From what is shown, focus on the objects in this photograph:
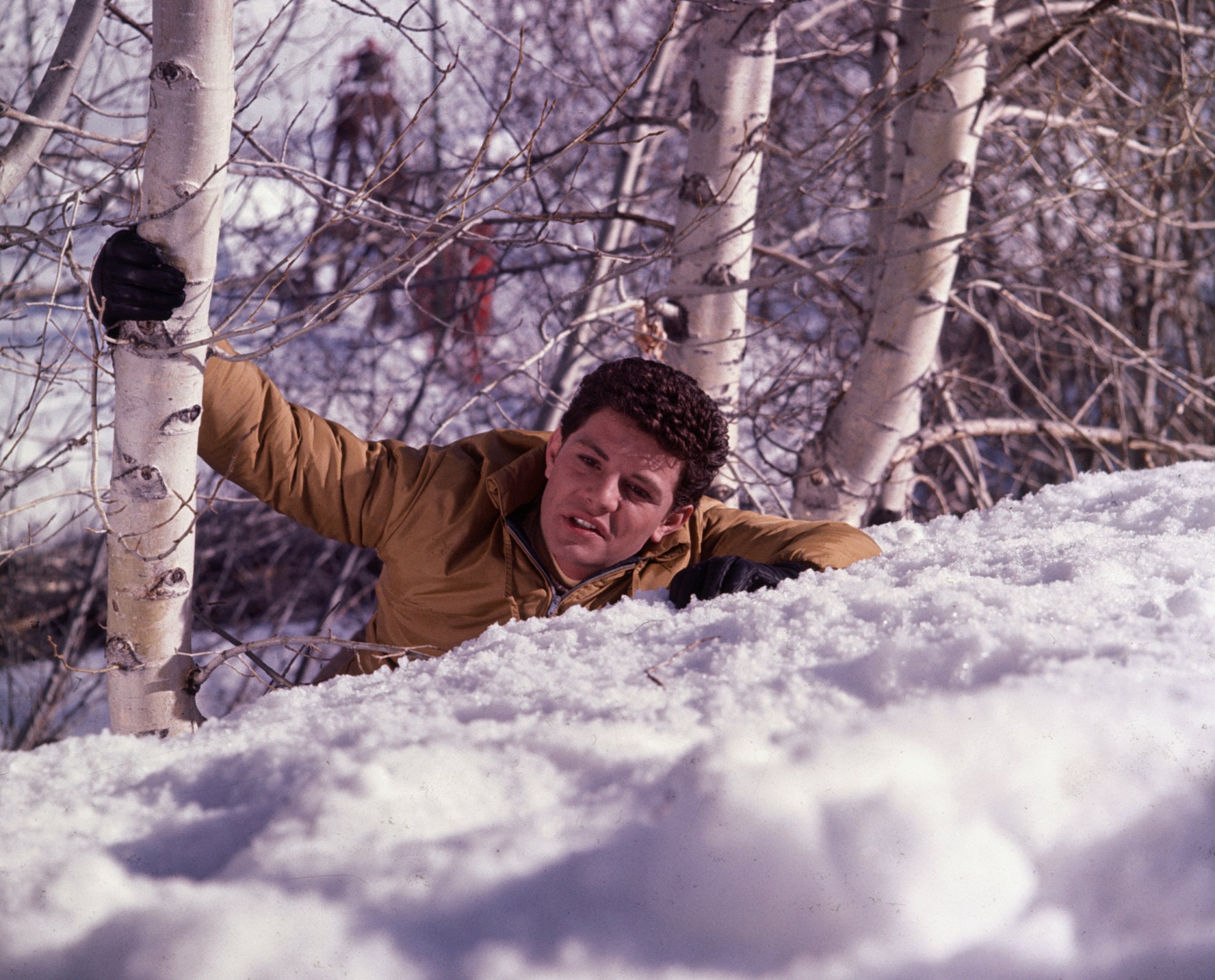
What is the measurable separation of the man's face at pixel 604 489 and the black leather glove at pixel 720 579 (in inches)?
Result: 16.9

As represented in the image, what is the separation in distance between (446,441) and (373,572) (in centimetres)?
101

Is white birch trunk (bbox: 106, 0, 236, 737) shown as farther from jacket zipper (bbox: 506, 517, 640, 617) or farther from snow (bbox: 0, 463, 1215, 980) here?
jacket zipper (bbox: 506, 517, 640, 617)

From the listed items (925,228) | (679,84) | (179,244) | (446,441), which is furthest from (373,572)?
(179,244)

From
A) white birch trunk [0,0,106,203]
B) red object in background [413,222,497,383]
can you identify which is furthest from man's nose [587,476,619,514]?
red object in background [413,222,497,383]

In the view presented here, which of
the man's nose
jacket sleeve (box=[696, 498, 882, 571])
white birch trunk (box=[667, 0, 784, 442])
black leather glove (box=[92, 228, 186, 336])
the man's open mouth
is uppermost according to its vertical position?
white birch trunk (box=[667, 0, 784, 442])

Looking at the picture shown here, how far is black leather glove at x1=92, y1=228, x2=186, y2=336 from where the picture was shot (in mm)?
1633

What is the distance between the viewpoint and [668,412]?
2.42 m

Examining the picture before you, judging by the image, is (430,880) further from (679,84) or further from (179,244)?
(679,84)

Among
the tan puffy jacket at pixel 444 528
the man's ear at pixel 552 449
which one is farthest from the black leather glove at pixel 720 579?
the man's ear at pixel 552 449

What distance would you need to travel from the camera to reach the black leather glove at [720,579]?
1.95m

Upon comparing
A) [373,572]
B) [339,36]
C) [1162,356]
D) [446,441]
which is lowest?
[373,572]

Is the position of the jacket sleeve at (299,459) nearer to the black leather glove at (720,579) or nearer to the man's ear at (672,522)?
the man's ear at (672,522)

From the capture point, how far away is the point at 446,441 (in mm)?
6309

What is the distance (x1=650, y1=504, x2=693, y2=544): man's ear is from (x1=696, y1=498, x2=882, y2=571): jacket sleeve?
0.14 meters
